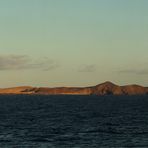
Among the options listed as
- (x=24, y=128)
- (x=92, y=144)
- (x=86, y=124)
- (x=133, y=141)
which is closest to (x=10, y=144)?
(x=92, y=144)

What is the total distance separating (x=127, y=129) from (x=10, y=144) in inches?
1187

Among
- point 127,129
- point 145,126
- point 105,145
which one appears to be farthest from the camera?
point 145,126

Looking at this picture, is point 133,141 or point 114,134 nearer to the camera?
point 133,141

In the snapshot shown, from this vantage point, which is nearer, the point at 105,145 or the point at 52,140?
the point at 105,145

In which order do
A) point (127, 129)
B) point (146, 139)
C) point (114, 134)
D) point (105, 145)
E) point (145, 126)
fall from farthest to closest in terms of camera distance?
point (145, 126) < point (127, 129) < point (114, 134) < point (146, 139) < point (105, 145)

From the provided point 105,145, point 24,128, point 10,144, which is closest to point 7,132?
point 24,128

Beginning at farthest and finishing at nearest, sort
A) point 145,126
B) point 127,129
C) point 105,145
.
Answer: point 145,126 → point 127,129 → point 105,145

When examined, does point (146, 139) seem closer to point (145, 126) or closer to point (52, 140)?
point (52, 140)

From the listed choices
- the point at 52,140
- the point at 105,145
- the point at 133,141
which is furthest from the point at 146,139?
the point at 52,140

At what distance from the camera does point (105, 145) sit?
77125mm

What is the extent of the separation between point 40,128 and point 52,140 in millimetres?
21563

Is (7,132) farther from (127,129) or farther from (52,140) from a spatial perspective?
(127,129)

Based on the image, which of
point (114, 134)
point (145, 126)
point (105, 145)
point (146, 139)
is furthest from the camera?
point (145, 126)

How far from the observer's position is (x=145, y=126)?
107812mm
